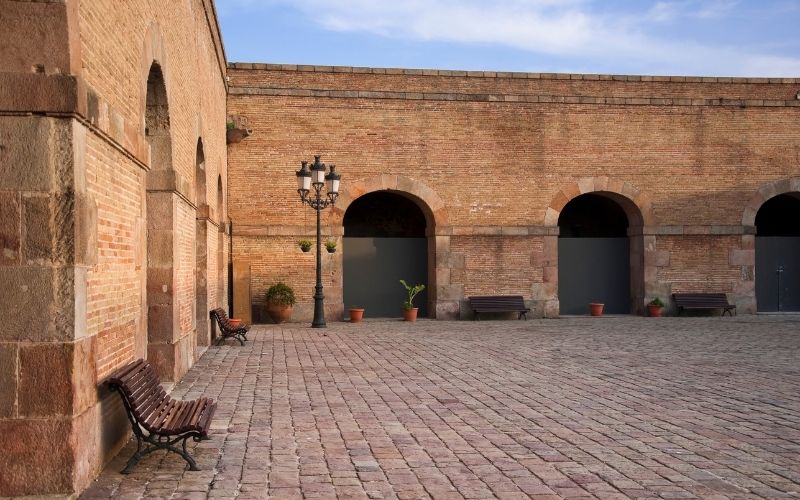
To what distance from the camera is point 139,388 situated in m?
5.97

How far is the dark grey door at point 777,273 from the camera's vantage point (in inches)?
891

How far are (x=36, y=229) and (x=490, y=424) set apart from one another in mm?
4060

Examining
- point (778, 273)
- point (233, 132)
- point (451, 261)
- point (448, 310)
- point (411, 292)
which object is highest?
point (233, 132)

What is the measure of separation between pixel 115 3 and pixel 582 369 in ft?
24.0

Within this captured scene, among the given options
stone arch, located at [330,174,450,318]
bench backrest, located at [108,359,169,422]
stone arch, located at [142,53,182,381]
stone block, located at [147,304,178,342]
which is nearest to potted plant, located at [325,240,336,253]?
stone arch, located at [330,174,450,318]

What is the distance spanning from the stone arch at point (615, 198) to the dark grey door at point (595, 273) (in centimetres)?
82

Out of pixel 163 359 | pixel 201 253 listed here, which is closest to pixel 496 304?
pixel 201 253

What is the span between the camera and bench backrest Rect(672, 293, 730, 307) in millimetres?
21000

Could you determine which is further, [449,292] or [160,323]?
[449,292]

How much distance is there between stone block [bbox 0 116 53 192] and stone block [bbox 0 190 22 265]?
0.06 meters

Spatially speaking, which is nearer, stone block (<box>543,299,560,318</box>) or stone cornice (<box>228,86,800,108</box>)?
stone cornice (<box>228,86,800,108</box>)

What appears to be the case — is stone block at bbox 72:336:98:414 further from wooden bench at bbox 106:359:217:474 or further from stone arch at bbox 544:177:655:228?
stone arch at bbox 544:177:655:228

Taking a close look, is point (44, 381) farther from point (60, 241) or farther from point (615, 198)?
point (615, 198)

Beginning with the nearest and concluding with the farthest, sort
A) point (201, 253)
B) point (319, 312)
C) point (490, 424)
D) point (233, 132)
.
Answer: point (490, 424) → point (201, 253) → point (319, 312) → point (233, 132)
